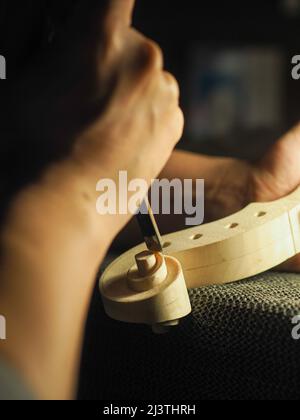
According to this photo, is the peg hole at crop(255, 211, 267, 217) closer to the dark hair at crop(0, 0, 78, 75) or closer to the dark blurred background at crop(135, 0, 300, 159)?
the dark hair at crop(0, 0, 78, 75)

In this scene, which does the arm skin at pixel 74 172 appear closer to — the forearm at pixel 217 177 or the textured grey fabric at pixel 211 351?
the textured grey fabric at pixel 211 351

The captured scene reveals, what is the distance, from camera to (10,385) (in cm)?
30

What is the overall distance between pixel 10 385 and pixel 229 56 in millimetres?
1952

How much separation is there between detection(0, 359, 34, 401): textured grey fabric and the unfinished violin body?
12 centimetres

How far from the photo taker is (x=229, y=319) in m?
0.42

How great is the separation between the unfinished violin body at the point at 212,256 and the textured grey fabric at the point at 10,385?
12 cm

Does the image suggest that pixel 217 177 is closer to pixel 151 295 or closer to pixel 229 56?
pixel 151 295

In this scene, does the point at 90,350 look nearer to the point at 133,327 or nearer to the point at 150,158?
the point at 133,327

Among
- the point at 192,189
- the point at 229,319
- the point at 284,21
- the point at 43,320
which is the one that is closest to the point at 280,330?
the point at 229,319

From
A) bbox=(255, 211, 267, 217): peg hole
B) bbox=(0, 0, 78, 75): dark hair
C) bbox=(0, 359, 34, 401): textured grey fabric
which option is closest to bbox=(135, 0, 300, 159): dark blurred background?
bbox=(255, 211, 267, 217): peg hole

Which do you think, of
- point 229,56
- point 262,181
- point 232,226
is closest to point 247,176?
point 262,181

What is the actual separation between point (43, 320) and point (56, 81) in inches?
5.4

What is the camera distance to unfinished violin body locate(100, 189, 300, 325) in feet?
1.38

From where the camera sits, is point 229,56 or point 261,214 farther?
point 229,56
